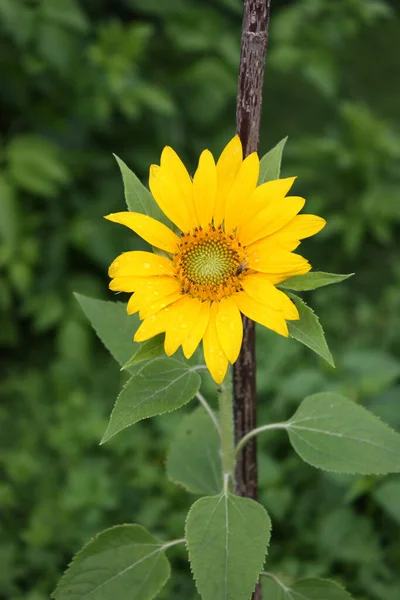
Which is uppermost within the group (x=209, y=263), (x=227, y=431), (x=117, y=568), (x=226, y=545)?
(x=209, y=263)

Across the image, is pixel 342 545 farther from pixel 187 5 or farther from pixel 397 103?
pixel 397 103

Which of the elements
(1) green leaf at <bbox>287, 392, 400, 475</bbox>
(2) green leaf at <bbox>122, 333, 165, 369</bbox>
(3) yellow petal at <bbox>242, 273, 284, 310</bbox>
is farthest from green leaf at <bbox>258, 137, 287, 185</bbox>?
(1) green leaf at <bbox>287, 392, 400, 475</bbox>

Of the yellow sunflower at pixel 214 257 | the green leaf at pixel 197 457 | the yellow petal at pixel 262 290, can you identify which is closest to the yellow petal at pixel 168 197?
the yellow sunflower at pixel 214 257

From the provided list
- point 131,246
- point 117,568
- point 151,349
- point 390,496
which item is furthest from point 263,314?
point 131,246

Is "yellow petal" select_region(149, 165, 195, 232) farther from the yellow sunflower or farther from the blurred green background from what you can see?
the blurred green background

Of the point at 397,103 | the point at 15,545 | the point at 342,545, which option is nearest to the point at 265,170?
the point at 342,545

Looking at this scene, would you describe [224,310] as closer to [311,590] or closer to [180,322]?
[180,322]

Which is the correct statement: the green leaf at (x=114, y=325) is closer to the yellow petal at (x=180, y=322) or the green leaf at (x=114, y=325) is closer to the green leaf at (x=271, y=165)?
the yellow petal at (x=180, y=322)
